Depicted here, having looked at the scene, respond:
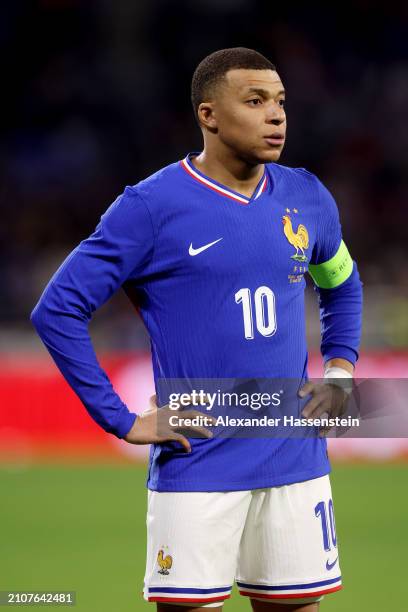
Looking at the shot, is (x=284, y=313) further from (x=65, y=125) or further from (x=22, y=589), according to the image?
(x=65, y=125)

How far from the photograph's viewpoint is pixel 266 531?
3.21 metres

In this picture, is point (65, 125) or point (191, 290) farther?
point (65, 125)

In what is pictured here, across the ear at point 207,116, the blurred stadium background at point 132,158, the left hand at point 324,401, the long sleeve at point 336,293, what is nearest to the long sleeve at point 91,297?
the ear at point 207,116

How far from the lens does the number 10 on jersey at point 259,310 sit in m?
3.17

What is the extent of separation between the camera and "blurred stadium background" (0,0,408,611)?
9.86 meters

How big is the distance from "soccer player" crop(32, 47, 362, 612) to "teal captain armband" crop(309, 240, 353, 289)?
0.27m

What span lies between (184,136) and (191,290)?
11.3 metres

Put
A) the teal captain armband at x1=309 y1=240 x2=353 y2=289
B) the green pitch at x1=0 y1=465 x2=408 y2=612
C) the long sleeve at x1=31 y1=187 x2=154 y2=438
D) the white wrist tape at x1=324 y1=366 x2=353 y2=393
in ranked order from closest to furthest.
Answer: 1. the long sleeve at x1=31 y1=187 x2=154 y2=438
2. the white wrist tape at x1=324 y1=366 x2=353 y2=393
3. the teal captain armband at x1=309 y1=240 x2=353 y2=289
4. the green pitch at x1=0 y1=465 x2=408 y2=612

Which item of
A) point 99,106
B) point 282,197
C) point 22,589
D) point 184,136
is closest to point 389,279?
point 184,136

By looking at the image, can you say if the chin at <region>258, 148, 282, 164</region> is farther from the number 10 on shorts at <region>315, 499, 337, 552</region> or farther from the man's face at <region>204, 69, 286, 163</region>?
the number 10 on shorts at <region>315, 499, 337, 552</region>

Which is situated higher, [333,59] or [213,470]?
[333,59]

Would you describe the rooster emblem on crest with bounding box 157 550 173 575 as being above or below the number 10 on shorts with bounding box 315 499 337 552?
below

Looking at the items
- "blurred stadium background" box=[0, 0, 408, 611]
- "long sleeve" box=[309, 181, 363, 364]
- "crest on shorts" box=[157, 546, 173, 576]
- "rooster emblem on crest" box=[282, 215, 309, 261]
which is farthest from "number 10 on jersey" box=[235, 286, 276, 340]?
"blurred stadium background" box=[0, 0, 408, 611]

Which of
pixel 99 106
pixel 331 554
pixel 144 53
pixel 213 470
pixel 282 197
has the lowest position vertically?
pixel 331 554
